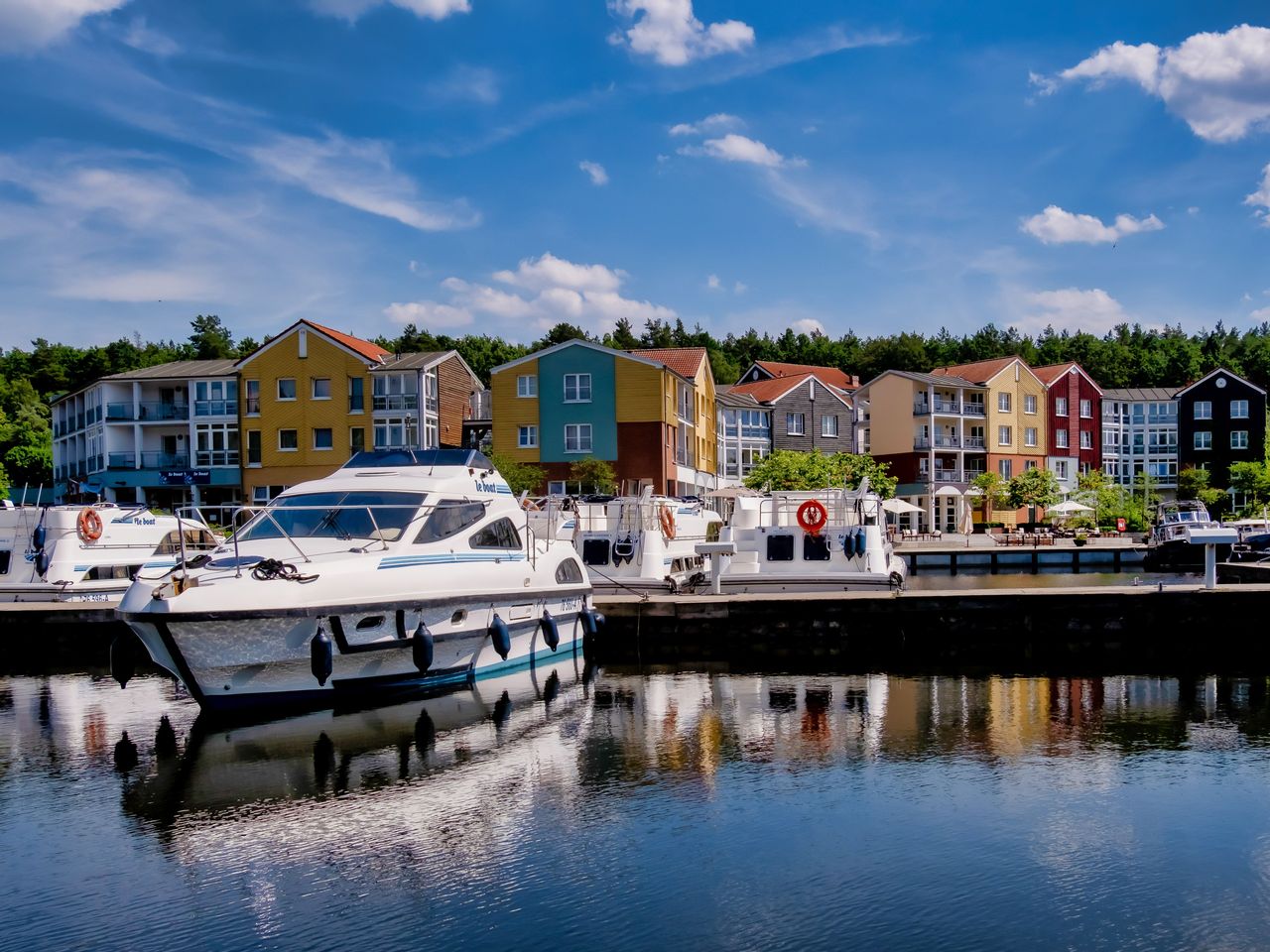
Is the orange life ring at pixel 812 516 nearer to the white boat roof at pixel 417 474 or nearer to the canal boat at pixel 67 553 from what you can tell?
the white boat roof at pixel 417 474

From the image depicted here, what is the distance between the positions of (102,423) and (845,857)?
195ft

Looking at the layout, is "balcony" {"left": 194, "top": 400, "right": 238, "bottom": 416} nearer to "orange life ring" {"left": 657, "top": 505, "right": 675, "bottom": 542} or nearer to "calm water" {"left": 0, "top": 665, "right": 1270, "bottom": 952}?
"orange life ring" {"left": 657, "top": 505, "right": 675, "bottom": 542}

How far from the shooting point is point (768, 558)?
3033 centimetres

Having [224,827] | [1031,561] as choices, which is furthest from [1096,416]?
[224,827]

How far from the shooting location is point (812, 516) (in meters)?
29.8

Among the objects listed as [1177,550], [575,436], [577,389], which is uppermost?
[577,389]

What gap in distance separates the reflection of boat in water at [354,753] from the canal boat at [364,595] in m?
0.53

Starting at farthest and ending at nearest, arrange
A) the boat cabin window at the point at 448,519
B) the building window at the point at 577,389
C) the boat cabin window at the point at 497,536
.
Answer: the building window at the point at 577,389 < the boat cabin window at the point at 497,536 < the boat cabin window at the point at 448,519

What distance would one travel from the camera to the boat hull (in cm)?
1570

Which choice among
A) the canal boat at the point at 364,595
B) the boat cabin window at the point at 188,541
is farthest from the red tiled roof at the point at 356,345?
the canal boat at the point at 364,595

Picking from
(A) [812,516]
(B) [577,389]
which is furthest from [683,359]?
(A) [812,516]

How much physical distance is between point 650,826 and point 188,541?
27.0 meters

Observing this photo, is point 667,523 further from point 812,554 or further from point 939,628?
point 939,628

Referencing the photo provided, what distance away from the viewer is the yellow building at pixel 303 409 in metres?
59.1
